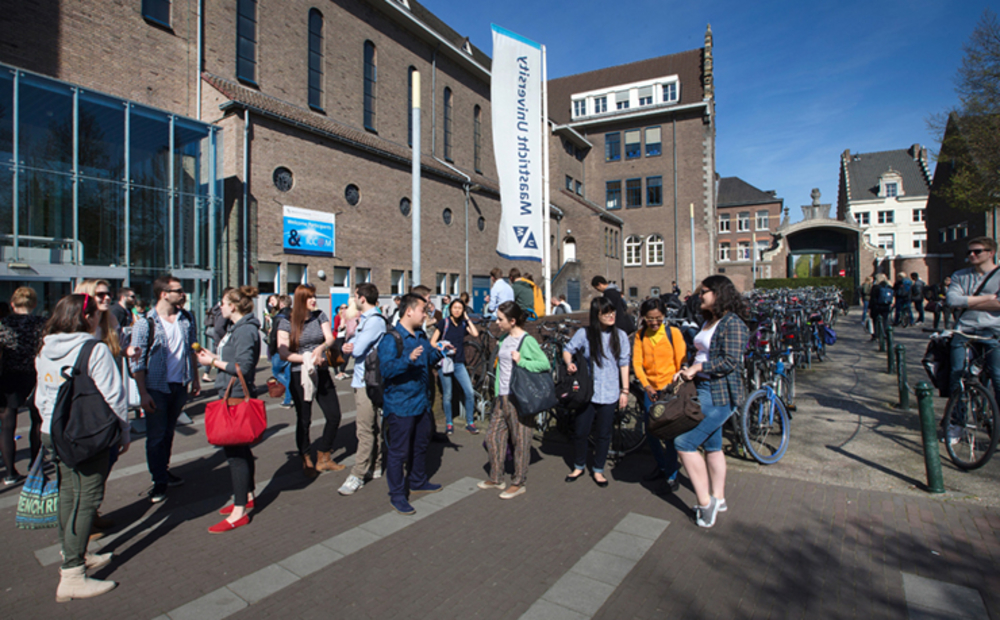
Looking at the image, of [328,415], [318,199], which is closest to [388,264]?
[318,199]

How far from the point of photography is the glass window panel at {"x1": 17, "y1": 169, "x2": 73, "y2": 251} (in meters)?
12.2

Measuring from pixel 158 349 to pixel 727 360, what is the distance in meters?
4.97

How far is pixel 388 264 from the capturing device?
21.7 metres

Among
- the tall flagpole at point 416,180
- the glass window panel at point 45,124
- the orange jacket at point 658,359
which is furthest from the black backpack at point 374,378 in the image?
the glass window panel at point 45,124

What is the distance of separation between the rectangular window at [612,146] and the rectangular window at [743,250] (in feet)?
103

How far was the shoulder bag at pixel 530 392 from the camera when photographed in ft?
15.1

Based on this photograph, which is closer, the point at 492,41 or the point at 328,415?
the point at 328,415

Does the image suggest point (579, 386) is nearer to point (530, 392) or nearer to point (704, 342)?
point (530, 392)

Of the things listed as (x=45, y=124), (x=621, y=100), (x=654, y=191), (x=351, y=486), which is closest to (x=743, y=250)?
(x=654, y=191)

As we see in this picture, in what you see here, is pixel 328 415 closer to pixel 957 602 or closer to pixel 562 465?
pixel 562 465

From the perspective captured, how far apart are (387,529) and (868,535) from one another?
3635 millimetres

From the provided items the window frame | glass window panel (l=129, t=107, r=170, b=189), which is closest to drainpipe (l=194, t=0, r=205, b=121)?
glass window panel (l=129, t=107, r=170, b=189)

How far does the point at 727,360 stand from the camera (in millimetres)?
3918

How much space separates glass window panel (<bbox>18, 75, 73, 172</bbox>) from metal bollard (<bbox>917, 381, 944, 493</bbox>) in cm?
1732
